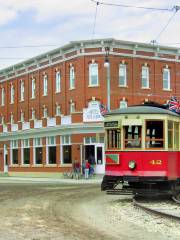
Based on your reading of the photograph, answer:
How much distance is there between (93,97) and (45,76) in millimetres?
8407

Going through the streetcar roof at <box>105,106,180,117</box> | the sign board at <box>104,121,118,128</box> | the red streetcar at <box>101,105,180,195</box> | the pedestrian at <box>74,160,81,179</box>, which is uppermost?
the streetcar roof at <box>105,106,180,117</box>

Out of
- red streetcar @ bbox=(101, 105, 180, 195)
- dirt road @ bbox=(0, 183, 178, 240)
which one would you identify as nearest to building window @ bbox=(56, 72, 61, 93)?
dirt road @ bbox=(0, 183, 178, 240)

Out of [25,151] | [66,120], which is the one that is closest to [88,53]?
[66,120]

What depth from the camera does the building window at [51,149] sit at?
48.8 m

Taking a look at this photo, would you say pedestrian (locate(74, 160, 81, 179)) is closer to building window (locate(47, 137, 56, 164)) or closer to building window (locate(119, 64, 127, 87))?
building window (locate(47, 137, 56, 164))

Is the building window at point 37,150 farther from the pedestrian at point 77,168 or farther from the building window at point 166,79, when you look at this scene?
the building window at point 166,79

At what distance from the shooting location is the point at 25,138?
5419cm

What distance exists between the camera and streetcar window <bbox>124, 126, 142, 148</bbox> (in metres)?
17.9

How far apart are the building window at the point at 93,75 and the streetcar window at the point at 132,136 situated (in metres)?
28.4

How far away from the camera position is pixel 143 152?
696 inches

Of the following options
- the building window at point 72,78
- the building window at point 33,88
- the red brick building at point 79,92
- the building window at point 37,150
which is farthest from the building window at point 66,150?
the building window at point 33,88

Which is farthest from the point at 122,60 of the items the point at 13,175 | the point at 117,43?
the point at 13,175

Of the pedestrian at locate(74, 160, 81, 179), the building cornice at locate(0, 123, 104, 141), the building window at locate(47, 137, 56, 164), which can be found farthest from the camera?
the building window at locate(47, 137, 56, 164)

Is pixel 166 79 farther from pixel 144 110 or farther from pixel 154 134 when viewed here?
pixel 154 134
